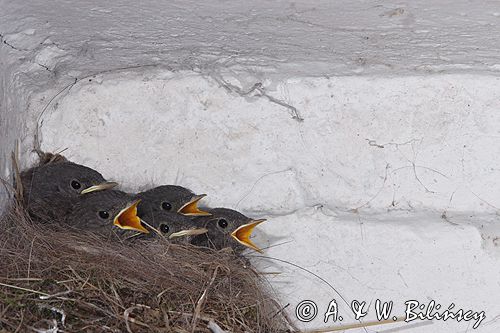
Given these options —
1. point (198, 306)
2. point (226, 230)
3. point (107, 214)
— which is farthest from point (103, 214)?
point (198, 306)

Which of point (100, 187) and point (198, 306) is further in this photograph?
point (100, 187)

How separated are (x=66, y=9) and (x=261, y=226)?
884 millimetres

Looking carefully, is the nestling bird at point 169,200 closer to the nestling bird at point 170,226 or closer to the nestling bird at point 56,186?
the nestling bird at point 170,226

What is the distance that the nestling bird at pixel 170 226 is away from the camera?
9.55 ft

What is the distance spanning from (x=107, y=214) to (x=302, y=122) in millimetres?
671

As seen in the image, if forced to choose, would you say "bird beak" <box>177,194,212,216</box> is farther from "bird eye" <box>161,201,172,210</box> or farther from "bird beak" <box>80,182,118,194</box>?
"bird beak" <box>80,182,118,194</box>

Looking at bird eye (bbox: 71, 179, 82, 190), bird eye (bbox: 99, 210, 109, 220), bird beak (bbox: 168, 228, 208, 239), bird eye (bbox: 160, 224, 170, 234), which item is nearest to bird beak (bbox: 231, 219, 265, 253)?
bird beak (bbox: 168, 228, 208, 239)

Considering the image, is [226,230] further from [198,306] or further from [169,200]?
[198,306]

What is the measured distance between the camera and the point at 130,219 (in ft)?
9.57

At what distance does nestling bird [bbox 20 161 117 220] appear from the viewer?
2980 millimetres

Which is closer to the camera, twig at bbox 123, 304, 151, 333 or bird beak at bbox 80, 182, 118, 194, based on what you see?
twig at bbox 123, 304, 151, 333
